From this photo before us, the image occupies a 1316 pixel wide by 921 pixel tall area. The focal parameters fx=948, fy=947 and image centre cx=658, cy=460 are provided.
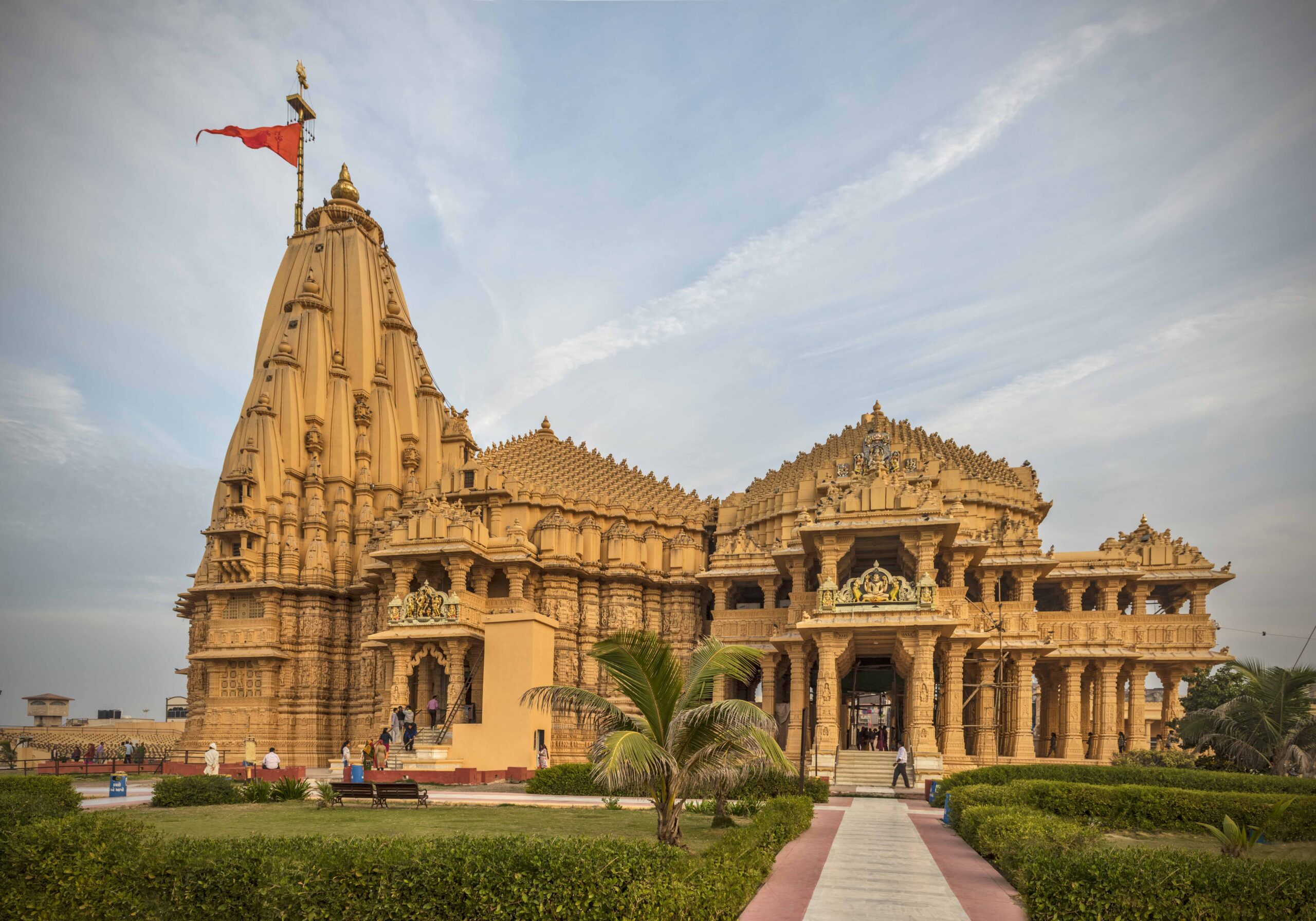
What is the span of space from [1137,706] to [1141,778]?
15.0 metres

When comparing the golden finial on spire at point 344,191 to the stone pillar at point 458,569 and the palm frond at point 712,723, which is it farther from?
the palm frond at point 712,723

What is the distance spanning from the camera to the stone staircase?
24.2 meters

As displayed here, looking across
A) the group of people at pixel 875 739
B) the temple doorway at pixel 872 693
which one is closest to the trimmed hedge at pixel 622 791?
the temple doorway at pixel 872 693

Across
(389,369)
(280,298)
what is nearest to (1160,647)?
(389,369)

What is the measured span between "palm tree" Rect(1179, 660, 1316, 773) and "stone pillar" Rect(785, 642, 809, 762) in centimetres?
1004

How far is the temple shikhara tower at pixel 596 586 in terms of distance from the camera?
2708 cm

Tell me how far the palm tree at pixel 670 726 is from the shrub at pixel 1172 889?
→ 434 cm

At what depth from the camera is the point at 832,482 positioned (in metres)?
30.9

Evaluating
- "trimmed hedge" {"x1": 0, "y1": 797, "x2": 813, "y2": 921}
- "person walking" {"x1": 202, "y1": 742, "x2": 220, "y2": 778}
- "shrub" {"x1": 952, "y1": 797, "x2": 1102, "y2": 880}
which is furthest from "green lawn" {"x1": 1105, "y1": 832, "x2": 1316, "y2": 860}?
"person walking" {"x1": 202, "y1": 742, "x2": 220, "y2": 778}

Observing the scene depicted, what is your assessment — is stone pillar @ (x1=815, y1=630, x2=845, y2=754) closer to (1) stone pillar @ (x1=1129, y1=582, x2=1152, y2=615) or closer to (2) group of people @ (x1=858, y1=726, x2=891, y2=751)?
(2) group of people @ (x1=858, y1=726, x2=891, y2=751)

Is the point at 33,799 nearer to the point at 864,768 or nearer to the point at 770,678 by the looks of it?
the point at 864,768

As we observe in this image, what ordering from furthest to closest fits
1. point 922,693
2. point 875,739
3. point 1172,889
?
point 875,739 < point 922,693 < point 1172,889

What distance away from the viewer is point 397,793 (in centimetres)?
1833

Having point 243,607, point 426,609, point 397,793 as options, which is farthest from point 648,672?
point 243,607
